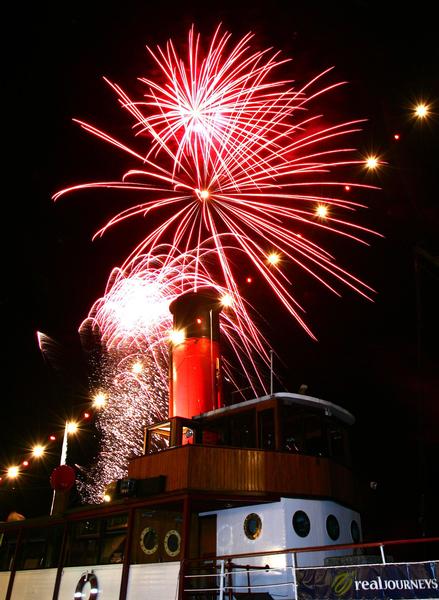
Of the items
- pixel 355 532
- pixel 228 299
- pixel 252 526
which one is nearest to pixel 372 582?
pixel 252 526

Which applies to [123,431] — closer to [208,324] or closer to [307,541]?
[208,324]

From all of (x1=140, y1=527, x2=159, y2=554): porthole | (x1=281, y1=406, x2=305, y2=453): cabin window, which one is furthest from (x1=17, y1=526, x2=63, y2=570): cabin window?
(x1=281, y1=406, x2=305, y2=453): cabin window

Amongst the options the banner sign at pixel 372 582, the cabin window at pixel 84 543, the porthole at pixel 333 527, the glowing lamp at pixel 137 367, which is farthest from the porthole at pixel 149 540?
the glowing lamp at pixel 137 367

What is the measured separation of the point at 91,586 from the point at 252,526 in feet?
18.7

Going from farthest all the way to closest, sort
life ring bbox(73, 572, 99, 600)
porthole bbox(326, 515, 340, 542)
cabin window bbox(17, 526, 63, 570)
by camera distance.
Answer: cabin window bbox(17, 526, 63, 570) → life ring bbox(73, 572, 99, 600) → porthole bbox(326, 515, 340, 542)

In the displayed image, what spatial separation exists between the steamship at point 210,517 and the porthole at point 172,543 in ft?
0.12

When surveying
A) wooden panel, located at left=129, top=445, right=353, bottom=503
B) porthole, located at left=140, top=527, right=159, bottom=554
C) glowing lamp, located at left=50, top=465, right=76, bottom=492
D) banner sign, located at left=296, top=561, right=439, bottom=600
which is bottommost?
banner sign, located at left=296, top=561, right=439, bottom=600

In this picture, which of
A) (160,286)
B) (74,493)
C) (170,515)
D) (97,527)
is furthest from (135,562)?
(74,493)

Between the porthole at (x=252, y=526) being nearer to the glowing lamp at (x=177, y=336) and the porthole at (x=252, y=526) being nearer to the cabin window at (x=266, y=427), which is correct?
the cabin window at (x=266, y=427)

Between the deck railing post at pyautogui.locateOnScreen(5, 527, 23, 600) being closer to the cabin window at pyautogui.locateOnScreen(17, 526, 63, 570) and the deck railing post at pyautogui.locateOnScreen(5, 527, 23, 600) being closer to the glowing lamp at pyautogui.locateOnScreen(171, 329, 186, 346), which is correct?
the cabin window at pyautogui.locateOnScreen(17, 526, 63, 570)

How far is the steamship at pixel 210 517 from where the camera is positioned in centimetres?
1562

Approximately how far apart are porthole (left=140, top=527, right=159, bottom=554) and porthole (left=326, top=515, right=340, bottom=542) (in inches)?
220

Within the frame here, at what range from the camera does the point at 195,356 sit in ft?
74.0

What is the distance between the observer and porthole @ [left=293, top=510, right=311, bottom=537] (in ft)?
53.1
